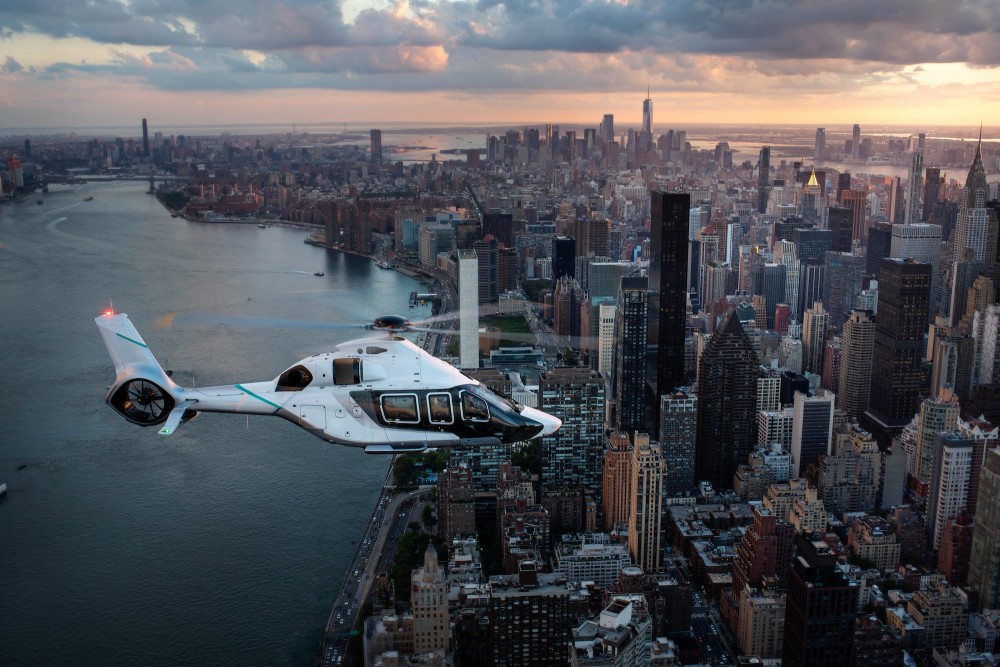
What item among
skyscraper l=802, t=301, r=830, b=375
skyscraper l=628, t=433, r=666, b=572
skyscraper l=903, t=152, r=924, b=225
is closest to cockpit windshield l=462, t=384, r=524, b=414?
skyscraper l=628, t=433, r=666, b=572

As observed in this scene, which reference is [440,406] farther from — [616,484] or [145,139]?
[145,139]

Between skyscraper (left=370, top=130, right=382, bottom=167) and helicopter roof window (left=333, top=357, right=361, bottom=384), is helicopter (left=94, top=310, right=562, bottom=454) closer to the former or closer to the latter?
helicopter roof window (left=333, top=357, right=361, bottom=384)

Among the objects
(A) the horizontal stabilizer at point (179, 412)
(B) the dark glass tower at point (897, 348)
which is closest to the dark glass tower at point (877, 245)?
(B) the dark glass tower at point (897, 348)

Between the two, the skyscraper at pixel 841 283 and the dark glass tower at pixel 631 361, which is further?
the skyscraper at pixel 841 283

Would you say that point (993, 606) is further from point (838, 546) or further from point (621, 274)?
point (621, 274)

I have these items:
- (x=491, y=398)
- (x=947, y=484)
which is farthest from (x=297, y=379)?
(x=947, y=484)

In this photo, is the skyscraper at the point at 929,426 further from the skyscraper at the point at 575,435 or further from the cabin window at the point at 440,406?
the cabin window at the point at 440,406

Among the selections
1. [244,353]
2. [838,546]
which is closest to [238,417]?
[244,353]
